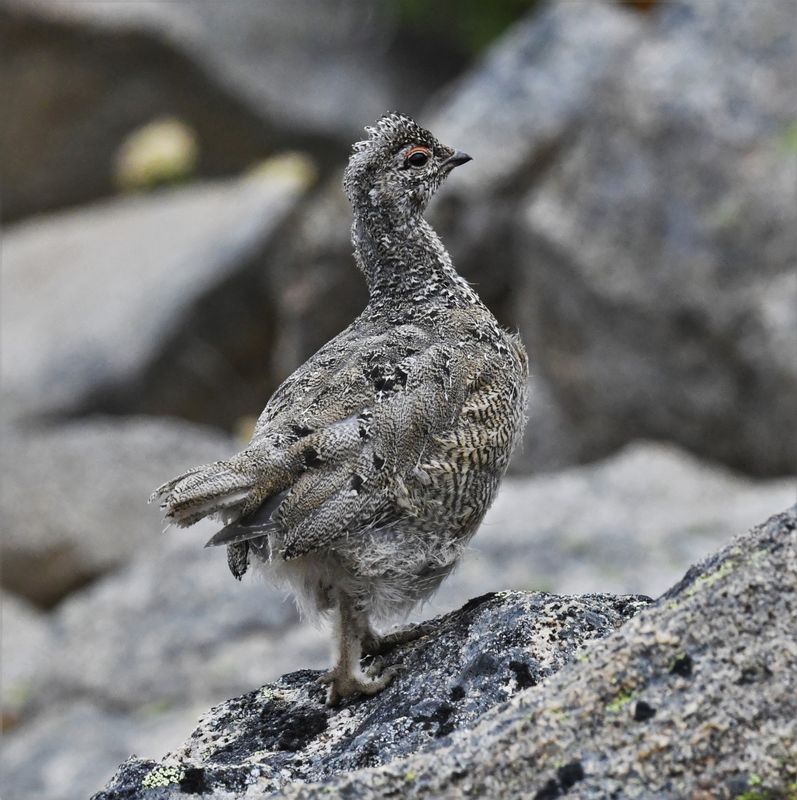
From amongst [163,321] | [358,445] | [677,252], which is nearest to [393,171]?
[358,445]

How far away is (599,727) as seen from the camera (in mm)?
4211

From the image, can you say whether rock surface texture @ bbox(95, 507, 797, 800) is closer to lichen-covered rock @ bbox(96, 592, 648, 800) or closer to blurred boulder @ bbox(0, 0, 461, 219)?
lichen-covered rock @ bbox(96, 592, 648, 800)

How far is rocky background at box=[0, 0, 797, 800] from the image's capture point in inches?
475

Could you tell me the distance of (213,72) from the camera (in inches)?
961

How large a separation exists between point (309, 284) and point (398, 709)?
1238 centimetres

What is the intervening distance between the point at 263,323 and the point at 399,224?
12.9 meters

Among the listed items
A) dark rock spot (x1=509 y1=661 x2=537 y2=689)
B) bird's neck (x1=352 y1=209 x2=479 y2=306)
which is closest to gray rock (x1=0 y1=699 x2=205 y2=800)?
bird's neck (x1=352 y1=209 x2=479 y2=306)

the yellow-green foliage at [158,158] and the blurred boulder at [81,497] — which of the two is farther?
the yellow-green foliage at [158,158]

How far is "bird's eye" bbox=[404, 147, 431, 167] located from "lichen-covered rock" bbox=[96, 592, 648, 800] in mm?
2494

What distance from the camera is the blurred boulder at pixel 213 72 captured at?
24.3 metres

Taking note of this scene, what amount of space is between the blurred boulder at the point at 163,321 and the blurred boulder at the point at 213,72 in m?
3.09

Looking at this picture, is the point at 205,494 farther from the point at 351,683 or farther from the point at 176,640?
the point at 176,640

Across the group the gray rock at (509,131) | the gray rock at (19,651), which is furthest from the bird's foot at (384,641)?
the gray rock at (509,131)

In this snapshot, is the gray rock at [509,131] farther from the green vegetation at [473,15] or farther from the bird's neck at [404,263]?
the bird's neck at [404,263]
